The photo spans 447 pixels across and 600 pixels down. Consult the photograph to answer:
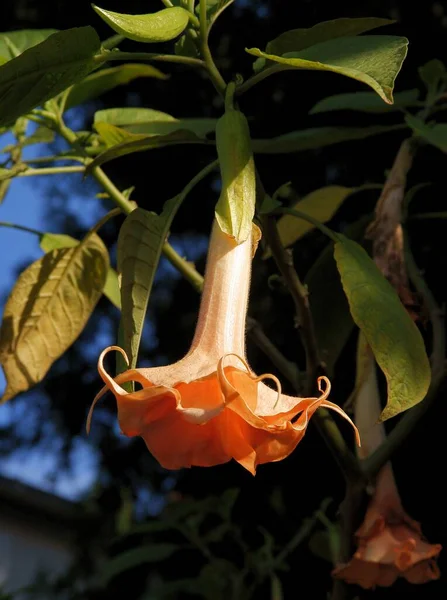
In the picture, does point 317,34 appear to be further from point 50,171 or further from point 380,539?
point 380,539

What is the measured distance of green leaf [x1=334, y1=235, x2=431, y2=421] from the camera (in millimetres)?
635

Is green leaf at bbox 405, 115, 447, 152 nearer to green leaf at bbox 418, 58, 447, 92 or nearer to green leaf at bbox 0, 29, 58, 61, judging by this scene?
green leaf at bbox 418, 58, 447, 92

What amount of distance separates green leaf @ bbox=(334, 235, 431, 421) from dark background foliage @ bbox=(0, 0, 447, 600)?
106cm

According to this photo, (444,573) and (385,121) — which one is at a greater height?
(385,121)

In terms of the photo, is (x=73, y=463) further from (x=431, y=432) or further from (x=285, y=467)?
(x=431, y=432)

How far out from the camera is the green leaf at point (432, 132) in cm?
93

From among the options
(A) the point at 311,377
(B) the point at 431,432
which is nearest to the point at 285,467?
(B) the point at 431,432

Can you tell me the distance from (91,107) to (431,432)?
1.30m

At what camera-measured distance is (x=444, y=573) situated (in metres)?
1.70

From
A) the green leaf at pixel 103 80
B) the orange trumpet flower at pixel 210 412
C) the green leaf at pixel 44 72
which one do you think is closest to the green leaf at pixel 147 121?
the green leaf at pixel 103 80

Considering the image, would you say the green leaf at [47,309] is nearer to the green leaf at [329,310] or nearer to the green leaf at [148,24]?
the green leaf at [329,310]

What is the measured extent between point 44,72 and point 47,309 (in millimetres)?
310

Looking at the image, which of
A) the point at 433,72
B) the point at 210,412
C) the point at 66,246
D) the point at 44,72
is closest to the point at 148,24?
Result: the point at 44,72

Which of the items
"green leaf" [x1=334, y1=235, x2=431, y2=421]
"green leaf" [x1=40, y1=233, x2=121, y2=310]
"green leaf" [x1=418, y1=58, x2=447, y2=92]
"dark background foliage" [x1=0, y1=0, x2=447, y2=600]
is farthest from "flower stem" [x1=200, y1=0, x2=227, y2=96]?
"dark background foliage" [x1=0, y1=0, x2=447, y2=600]
